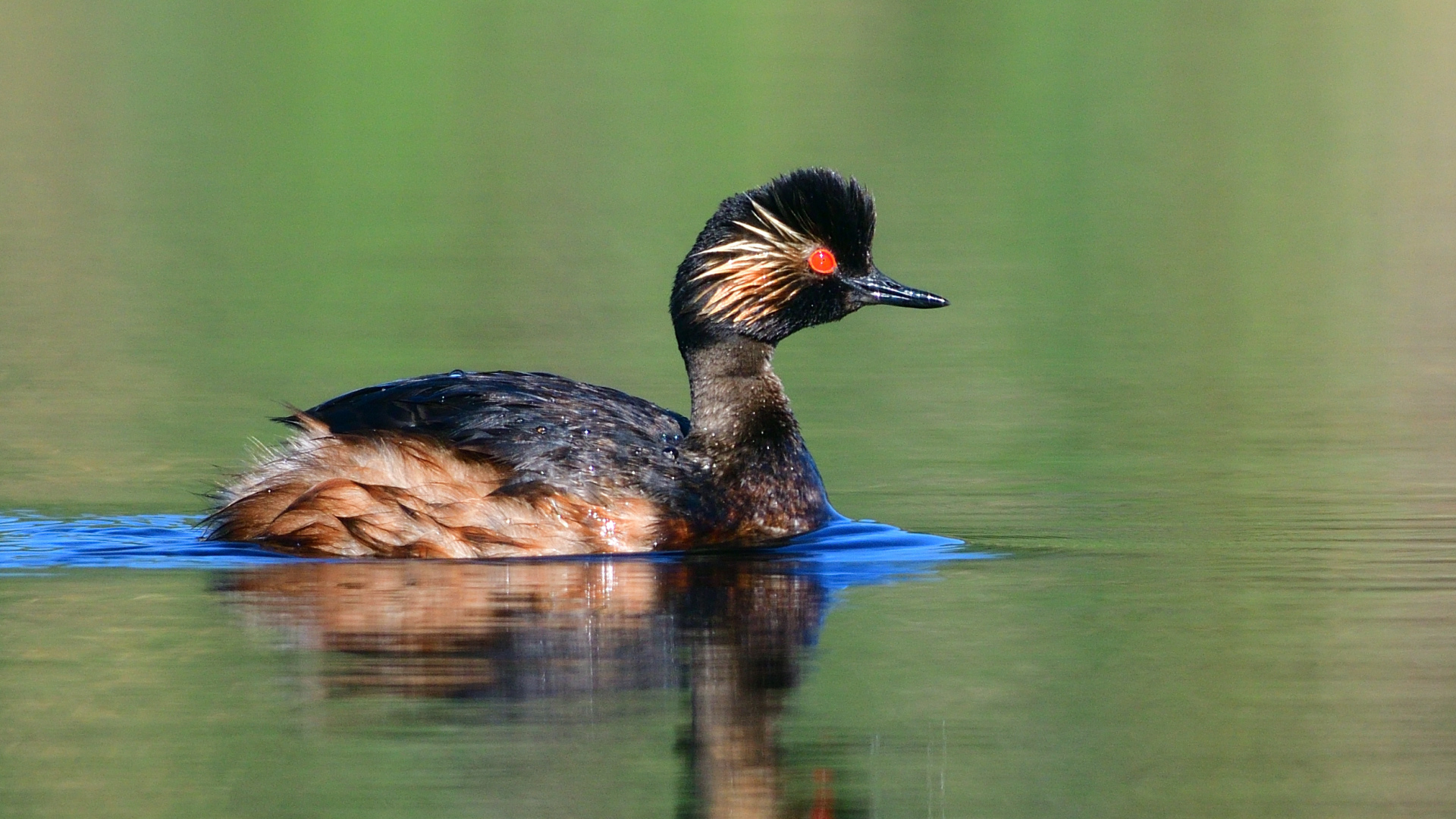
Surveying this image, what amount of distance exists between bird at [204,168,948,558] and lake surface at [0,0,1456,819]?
0.30 m

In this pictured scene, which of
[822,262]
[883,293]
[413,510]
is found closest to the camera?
[413,510]

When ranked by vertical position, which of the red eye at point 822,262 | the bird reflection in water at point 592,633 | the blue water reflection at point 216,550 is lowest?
the bird reflection in water at point 592,633

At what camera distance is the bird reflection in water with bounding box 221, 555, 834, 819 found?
7105 millimetres

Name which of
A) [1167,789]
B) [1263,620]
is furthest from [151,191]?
[1167,789]

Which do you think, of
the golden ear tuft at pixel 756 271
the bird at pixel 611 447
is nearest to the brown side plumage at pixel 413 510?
the bird at pixel 611 447

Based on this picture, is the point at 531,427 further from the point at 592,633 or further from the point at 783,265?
the point at 592,633

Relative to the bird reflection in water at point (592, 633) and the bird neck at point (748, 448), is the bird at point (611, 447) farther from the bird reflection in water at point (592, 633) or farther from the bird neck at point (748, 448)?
Answer: the bird reflection in water at point (592, 633)

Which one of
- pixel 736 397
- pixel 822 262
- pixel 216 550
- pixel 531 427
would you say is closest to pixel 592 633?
pixel 531 427

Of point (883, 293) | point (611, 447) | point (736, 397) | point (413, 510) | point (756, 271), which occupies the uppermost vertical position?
point (756, 271)

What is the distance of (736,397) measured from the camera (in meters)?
11.5

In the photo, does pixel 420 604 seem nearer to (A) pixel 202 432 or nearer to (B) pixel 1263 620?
(B) pixel 1263 620

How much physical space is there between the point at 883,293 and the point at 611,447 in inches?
69.2

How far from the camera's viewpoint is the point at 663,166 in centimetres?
2778

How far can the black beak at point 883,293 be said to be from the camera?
455 inches
